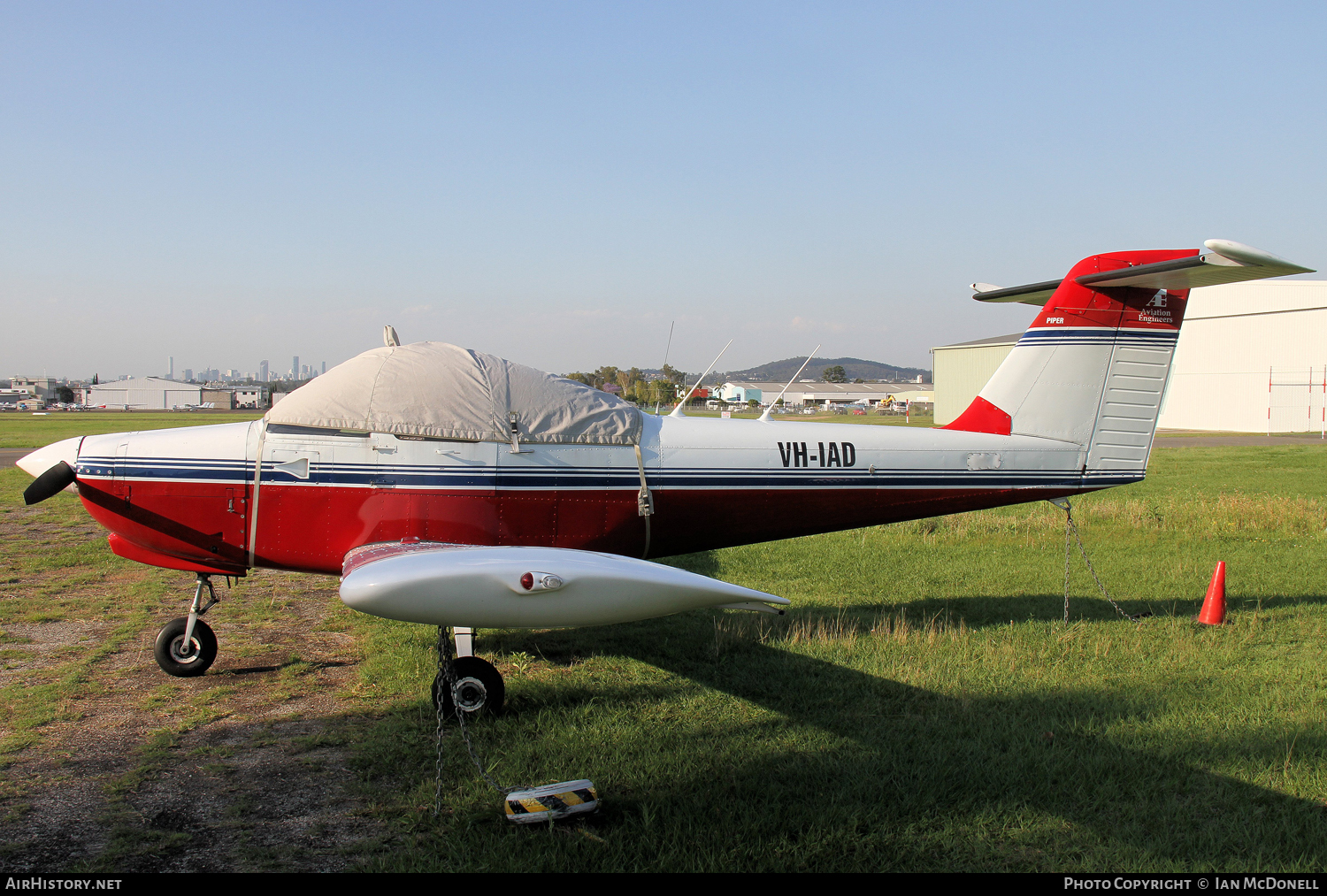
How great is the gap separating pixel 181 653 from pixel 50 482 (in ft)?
4.94

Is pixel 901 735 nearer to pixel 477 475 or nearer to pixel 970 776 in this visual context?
pixel 970 776

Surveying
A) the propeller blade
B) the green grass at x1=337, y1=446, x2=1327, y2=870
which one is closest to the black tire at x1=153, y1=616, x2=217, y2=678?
the green grass at x1=337, y1=446, x2=1327, y2=870

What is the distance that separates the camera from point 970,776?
165 inches

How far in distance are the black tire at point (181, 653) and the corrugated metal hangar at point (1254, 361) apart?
4057 centimetres

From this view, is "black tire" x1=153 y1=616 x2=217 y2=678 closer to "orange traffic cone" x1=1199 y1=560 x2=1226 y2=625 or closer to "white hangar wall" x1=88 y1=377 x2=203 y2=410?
"orange traffic cone" x1=1199 y1=560 x2=1226 y2=625

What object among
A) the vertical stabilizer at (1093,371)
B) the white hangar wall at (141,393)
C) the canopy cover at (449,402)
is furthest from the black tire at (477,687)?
the white hangar wall at (141,393)

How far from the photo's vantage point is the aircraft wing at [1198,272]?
5355 mm

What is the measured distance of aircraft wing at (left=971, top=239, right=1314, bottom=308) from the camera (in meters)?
5.36

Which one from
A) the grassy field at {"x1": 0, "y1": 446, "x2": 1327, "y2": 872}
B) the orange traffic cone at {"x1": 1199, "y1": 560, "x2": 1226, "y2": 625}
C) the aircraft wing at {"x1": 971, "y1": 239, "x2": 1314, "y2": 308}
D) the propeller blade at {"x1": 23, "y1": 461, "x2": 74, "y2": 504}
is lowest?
the grassy field at {"x1": 0, "y1": 446, "x2": 1327, "y2": 872}

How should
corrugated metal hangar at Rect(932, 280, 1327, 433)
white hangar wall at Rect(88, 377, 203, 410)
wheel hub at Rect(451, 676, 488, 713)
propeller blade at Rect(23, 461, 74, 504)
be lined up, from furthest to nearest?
white hangar wall at Rect(88, 377, 203, 410) < corrugated metal hangar at Rect(932, 280, 1327, 433) < propeller blade at Rect(23, 461, 74, 504) < wheel hub at Rect(451, 676, 488, 713)

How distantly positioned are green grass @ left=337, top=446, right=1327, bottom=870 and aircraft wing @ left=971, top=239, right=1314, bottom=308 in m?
2.77

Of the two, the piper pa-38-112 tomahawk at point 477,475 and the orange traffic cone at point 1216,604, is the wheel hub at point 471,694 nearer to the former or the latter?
the piper pa-38-112 tomahawk at point 477,475

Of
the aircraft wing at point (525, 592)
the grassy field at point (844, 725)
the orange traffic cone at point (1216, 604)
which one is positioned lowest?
the grassy field at point (844, 725)
